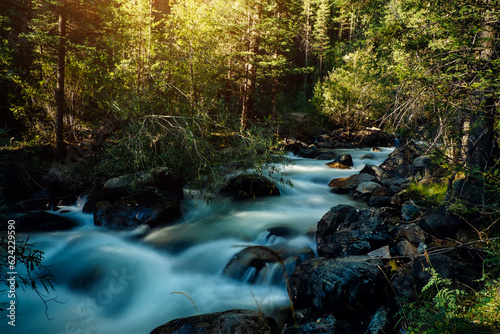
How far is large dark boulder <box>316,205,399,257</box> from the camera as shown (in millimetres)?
5973

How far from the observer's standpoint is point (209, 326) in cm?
377

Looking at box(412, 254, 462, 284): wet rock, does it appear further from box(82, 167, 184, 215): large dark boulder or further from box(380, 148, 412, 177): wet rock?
box(380, 148, 412, 177): wet rock

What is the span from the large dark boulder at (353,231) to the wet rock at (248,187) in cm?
322

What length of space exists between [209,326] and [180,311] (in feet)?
5.32

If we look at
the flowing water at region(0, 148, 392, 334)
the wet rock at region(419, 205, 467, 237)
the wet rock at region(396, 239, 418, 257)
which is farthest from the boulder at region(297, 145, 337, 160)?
the wet rock at region(396, 239, 418, 257)

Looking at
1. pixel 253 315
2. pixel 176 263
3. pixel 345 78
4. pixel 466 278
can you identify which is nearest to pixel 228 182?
pixel 176 263

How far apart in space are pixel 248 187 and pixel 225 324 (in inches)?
244

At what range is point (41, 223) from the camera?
723 cm

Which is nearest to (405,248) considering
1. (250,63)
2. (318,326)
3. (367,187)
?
(318,326)

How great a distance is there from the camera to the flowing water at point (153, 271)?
16.3 ft

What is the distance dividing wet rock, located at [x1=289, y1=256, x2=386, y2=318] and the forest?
0.89 metres

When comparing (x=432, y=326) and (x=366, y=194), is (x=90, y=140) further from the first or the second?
(x=432, y=326)

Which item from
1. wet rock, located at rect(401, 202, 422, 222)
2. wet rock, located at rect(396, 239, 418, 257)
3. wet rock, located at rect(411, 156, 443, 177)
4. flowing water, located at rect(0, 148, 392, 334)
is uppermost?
wet rock, located at rect(411, 156, 443, 177)

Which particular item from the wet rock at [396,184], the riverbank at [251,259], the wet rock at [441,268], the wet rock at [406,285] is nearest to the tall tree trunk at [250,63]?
the riverbank at [251,259]
